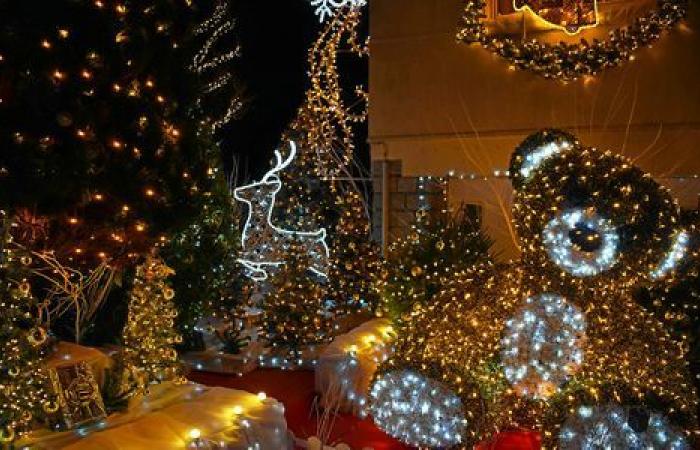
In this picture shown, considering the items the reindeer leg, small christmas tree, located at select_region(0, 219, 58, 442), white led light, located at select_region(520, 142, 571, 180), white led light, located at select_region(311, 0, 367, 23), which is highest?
white led light, located at select_region(311, 0, 367, 23)

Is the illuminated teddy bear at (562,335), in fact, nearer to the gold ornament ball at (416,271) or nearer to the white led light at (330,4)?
the gold ornament ball at (416,271)

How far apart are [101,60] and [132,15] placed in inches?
17.4

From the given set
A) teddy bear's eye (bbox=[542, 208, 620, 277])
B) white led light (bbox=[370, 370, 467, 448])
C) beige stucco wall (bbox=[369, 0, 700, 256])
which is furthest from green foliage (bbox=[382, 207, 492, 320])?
teddy bear's eye (bbox=[542, 208, 620, 277])

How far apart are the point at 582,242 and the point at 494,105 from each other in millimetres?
4303

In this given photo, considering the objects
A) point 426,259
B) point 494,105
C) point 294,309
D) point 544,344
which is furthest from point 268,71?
point 544,344

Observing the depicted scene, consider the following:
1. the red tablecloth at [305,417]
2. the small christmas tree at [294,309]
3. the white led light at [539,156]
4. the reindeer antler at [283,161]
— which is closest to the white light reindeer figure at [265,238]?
the reindeer antler at [283,161]

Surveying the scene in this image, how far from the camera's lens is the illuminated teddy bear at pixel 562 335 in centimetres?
455

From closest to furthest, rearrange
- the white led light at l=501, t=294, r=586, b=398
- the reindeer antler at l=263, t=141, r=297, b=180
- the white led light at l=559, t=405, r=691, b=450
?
the white led light at l=559, t=405, r=691, b=450 < the white led light at l=501, t=294, r=586, b=398 < the reindeer antler at l=263, t=141, r=297, b=180

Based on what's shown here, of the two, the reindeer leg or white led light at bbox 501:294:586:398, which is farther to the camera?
the reindeer leg

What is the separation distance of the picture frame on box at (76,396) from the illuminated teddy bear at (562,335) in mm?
2014

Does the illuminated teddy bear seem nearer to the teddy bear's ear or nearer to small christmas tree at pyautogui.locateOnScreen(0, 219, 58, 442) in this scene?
the teddy bear's ear

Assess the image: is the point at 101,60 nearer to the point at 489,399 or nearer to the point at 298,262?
the point at 489,399

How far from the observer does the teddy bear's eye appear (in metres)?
4.60

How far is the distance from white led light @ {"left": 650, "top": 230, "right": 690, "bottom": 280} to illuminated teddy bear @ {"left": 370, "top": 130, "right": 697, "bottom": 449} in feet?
0.04
